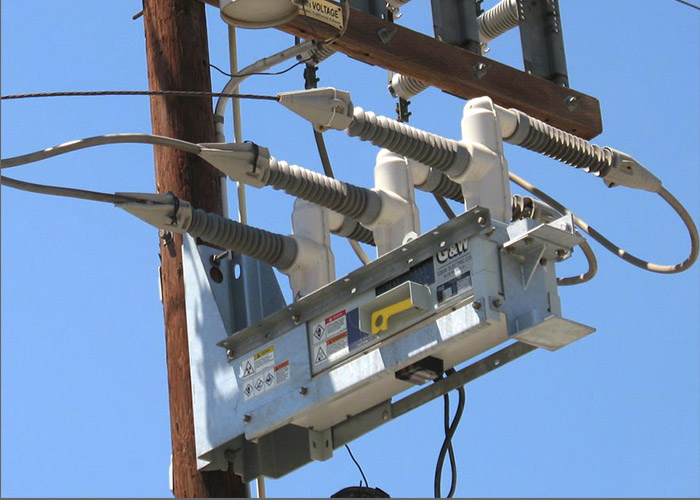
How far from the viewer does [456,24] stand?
10.1 metres

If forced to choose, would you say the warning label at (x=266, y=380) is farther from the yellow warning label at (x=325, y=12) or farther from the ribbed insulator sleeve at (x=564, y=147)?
the yellow warning label at (x=325, y=12)

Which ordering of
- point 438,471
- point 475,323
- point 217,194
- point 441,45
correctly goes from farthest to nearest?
point 441,45 < point 217,194 < point 438,471 < point 475,323

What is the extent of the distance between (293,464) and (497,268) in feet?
4.49

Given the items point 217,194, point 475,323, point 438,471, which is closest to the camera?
point 475,323

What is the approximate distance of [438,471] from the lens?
7566 mm

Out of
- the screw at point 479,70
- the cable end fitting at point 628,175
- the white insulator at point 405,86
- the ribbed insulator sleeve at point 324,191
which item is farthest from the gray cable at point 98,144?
the white insulator at point 405,86

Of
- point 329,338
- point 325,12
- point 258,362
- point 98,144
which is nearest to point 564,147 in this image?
point 325,12

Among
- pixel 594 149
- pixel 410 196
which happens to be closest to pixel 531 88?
pixel 594 149

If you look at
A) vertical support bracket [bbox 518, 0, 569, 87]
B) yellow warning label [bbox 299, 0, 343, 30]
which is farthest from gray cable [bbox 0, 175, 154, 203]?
vertical support bracket [bbox 518, 0, 569, 87]

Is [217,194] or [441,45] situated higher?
[441,45]

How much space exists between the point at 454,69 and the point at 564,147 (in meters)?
1.46

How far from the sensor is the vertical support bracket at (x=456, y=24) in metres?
9.98

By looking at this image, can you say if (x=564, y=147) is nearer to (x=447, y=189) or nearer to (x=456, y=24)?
(x=447, y=189)

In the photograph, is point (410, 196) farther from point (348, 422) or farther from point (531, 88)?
point (531, 88)
